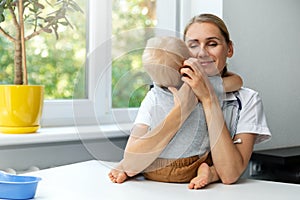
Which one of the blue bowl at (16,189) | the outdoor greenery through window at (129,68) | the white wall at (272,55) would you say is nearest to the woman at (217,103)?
the outdoor greenery through window at (129,68)

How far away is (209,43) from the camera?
51.9 inches

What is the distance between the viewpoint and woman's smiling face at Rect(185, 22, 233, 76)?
1.28m

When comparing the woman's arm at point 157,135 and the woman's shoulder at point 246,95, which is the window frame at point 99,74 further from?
the woman's shoulder at point 246,95

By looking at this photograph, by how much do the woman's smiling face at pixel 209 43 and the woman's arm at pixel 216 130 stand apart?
7 centimetres

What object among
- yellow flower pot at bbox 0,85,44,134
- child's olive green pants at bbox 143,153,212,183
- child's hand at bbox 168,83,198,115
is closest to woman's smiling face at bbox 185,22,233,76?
child's hand at bbox 168,83,198,115

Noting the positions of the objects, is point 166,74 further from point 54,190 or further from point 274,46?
point 274,46

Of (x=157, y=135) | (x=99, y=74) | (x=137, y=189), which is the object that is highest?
(x=99, y=74)

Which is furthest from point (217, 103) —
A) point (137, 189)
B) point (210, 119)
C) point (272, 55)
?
point (272, 55)

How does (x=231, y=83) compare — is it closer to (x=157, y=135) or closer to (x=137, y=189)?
(x=157, y=135)

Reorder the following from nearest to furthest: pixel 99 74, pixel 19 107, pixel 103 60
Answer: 1. pixel 103 60
2. pixel 99 74
3. pixel 19 107

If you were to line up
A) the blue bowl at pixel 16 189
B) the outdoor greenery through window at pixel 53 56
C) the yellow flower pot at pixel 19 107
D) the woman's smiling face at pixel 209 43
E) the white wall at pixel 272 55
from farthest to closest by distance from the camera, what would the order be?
the white wall at pixel 272 55 → the outdoor greenery through window at pixel 53 56 → the yellow flower pot at pixel 19 107 → the woman's smiling face at pixel 209 43 → the blue bowl at pixel 16 189

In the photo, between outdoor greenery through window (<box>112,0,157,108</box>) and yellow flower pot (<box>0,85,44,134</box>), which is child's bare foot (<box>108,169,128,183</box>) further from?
yellow flower pot (<box>0,85,44,134</box>)

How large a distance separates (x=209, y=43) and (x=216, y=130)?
0.74ft

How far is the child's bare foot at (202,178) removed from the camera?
46.2 inches
